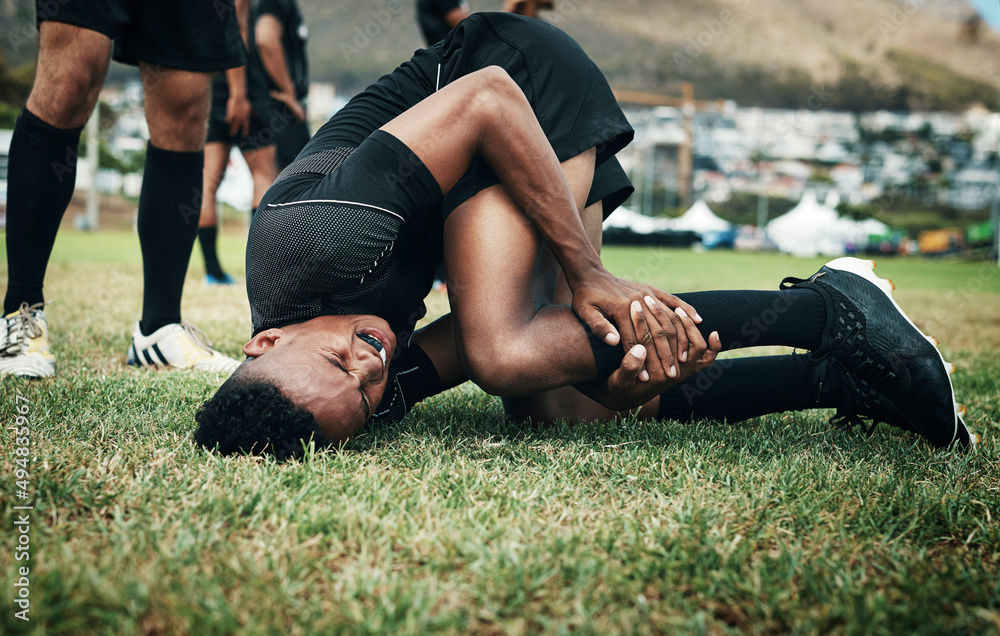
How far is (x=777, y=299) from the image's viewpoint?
1851 millimetres

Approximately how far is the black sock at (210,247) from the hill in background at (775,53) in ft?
387

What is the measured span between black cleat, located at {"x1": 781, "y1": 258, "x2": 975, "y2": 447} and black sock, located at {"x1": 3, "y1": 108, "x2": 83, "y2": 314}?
8.09 ft

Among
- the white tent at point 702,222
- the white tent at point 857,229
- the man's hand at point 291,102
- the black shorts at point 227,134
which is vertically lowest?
the white tent at point 857,229

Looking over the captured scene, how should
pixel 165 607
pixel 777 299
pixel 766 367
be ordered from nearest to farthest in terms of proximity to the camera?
pixel 165 607 → pixel 777 299 → pixel 766 367

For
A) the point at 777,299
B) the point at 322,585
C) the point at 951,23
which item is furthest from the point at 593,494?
the point at 951,23

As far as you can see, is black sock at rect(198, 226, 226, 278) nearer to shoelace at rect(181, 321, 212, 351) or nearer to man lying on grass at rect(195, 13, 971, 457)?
shoelace at rect(181, 321, 212, 351)

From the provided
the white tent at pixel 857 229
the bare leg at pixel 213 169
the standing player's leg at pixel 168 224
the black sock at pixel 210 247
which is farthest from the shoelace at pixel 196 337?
the white tent at pixel 857 229

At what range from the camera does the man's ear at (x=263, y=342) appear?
1.58m

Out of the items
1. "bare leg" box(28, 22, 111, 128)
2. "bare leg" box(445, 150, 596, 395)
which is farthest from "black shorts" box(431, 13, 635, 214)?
"bare leg" box(28, 22, 111, 128)

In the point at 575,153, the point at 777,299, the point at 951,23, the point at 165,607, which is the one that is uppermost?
the point at 951,23

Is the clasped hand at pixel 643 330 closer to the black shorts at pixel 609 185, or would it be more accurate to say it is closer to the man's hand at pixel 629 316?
the man's hand at pixel 629 316

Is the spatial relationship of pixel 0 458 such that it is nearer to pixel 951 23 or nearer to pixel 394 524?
pixel 394 524

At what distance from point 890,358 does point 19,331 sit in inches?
106

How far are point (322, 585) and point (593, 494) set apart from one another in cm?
62
